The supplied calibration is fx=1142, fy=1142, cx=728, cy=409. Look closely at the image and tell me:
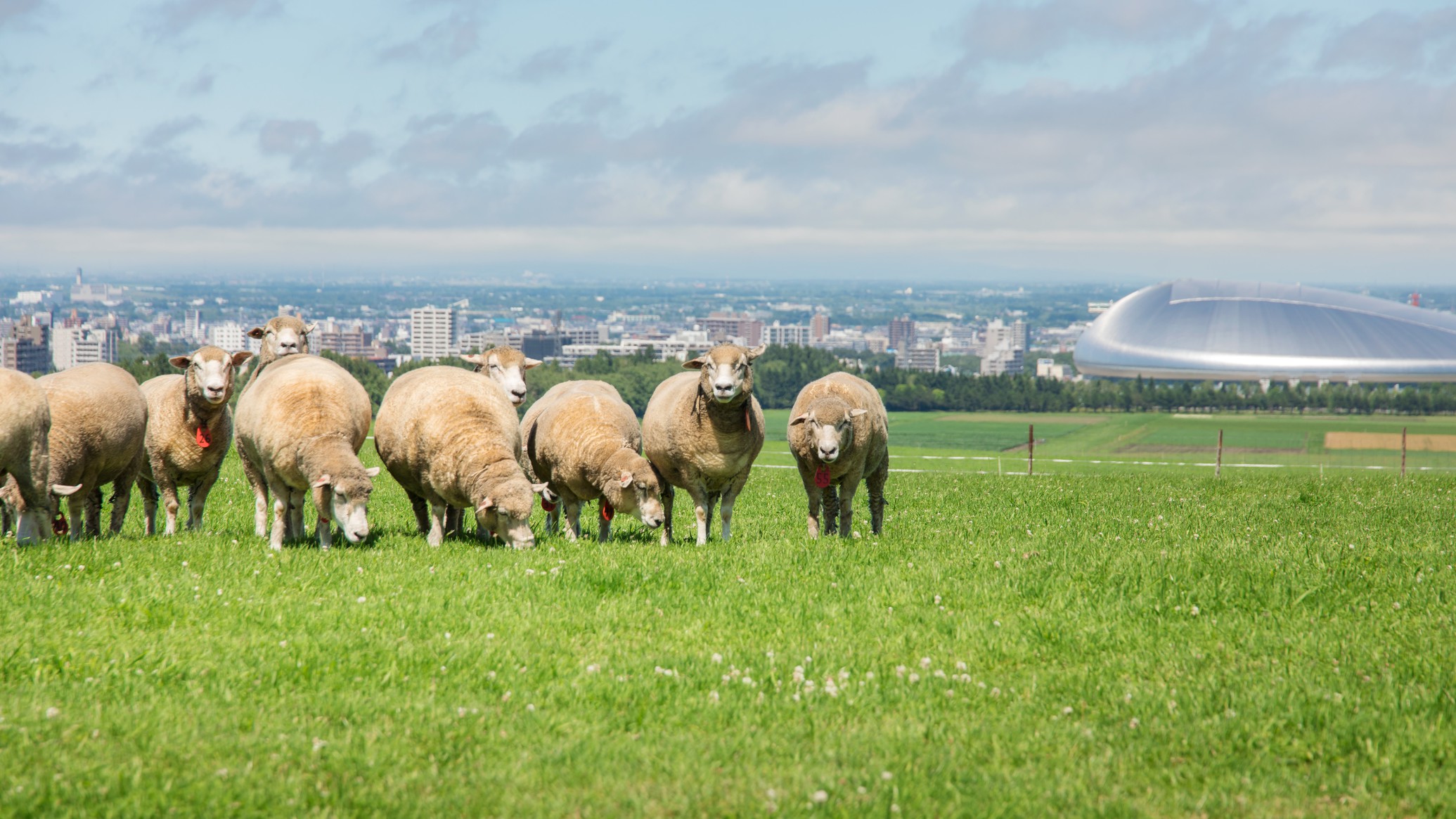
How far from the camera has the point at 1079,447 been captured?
278 feet

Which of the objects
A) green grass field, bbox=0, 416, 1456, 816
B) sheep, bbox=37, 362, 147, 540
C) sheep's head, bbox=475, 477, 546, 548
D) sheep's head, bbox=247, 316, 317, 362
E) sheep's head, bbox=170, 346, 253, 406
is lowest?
green grass field, bbox=0, 416, 1456, 816

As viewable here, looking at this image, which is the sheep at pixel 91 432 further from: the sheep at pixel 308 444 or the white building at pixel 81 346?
the white building at pixel 81 346

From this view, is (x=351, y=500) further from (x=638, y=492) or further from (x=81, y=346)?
(x=81, y=346)

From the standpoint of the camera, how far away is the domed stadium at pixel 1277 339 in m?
173

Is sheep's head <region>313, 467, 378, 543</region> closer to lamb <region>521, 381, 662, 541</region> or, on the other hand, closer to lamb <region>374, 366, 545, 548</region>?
lamb <region>374, 366, 545, 548</region>

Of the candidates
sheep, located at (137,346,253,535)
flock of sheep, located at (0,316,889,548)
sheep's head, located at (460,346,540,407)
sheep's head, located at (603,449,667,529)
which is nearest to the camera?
flock of sheep, located at (0,316,889,548)

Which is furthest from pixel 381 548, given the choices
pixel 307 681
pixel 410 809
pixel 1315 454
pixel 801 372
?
pixel 801 372

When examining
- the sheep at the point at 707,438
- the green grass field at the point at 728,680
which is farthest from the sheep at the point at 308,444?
the sheep at the point at 707,438

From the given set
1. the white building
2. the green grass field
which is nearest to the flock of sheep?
the green grass field

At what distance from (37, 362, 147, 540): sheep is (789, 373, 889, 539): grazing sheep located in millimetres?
7403

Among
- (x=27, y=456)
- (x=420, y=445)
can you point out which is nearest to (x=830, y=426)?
(x=420, y=445)

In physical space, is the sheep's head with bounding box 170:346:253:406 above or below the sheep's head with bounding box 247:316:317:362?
below

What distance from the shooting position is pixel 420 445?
12445 mm

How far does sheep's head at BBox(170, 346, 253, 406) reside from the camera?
13031 mm
